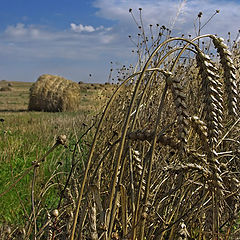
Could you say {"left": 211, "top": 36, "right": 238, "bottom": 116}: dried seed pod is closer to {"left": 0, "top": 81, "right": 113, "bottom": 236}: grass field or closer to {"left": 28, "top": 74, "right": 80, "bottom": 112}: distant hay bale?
{"left": 0, "top": 81, "right": 113, "bottom": 236}: grass field

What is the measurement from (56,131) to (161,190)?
5305 millimetres

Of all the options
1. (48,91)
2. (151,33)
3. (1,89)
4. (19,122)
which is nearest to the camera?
(151,33)

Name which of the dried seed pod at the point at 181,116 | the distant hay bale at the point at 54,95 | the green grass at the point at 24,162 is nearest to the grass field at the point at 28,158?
the green grass at the point at 24,162

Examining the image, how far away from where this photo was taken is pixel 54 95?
15711mm

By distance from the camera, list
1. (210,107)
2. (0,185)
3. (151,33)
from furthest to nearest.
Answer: (0,185), (151,33), (210,107)

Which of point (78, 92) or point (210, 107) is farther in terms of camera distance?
point (78, 92)

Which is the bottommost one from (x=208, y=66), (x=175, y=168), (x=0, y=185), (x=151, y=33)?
(x=0, y=185)

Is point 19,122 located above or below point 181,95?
below

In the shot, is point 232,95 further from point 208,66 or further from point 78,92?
point 78,92

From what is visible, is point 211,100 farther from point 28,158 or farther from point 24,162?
point 28,158

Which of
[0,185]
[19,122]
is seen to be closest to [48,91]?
[19,122]

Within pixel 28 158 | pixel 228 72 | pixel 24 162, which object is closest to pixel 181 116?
pixel 228 72

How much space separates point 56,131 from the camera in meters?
7.67

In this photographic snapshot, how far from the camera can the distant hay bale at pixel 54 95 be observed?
15.4 m
